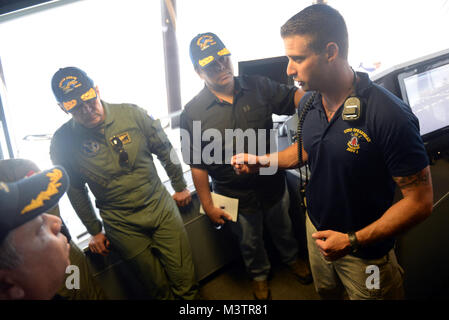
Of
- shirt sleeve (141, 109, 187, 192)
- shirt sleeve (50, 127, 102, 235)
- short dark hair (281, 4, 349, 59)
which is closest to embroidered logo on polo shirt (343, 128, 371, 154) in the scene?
short dark hair (281, 4, 349, 59)

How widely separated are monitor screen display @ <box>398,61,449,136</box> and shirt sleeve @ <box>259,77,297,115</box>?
1.82 ft

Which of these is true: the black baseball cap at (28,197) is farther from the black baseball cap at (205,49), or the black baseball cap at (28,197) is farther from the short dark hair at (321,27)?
the black baseball cap at (205,49)

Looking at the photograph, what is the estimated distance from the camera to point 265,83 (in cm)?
149

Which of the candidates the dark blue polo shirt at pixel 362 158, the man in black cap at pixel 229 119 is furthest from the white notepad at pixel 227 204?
the dark blue polo shirt at pixel 362 158

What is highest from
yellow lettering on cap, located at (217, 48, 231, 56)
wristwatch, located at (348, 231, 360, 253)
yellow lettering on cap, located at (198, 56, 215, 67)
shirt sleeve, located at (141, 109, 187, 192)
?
yellow lettering on cap, located at (217, 48, 231, 56)

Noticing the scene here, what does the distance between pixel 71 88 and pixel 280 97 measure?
1.12 metres

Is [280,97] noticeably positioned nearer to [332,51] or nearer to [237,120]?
[237,120]

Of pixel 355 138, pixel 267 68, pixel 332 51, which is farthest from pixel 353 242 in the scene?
pixel 267 68

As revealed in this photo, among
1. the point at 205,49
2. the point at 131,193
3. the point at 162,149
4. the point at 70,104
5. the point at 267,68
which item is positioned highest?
the point at 205,49

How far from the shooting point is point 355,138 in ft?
2.76

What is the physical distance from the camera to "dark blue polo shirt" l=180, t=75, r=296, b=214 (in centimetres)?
143

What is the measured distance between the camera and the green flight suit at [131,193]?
4.46 ft

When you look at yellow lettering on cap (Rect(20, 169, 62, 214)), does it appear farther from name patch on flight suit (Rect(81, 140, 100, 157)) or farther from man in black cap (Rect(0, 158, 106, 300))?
name patch on flight suit (Rect(81, 140, 100, 157))
